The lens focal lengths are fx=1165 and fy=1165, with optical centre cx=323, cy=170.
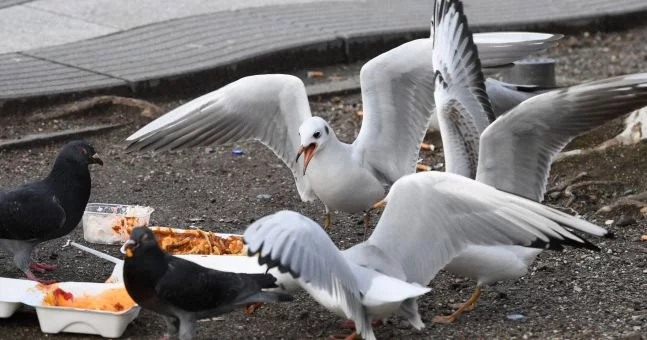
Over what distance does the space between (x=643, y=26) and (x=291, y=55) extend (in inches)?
143

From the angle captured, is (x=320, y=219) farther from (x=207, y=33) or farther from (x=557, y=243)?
(x=207, y=33)

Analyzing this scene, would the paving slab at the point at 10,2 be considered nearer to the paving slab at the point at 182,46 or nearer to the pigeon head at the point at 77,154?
the paving slab at the point at 182,46

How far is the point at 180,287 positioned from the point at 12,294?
0.85 meters

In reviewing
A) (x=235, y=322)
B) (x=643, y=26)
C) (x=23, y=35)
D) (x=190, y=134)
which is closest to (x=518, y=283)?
(x=235, y=322)

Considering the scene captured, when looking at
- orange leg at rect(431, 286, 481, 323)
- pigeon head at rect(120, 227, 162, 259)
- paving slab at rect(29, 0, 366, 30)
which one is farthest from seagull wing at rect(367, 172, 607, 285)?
paving slab at rect(29, 0, 366, 30)

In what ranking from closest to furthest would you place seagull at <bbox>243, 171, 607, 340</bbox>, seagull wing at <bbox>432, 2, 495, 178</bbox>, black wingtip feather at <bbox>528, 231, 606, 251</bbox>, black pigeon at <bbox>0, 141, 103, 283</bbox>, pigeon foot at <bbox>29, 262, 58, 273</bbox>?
seagull at <bbox>243, 171, 607, 340</bbox>
black wingtip feather at <bbox>528, 231, 606, 251</bbox>
black pigeon at <bbox>0, 141, 103, 283</bbox>
seagull wing at <bbox>432, 2, 495, 178</bbox>
pigeon foot at <bbox>29, 262, 58, 273</bbox>

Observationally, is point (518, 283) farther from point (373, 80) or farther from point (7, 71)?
point (7, 71)

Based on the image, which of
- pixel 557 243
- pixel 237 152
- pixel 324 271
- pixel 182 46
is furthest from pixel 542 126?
pixel 182 46

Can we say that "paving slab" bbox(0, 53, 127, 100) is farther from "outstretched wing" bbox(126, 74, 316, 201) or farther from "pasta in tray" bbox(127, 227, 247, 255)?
"pasta in tray" bbox(127, 227, 247, 255)

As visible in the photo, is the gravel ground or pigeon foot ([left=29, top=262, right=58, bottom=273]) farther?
pigeon foot ([left=29, top=262, right=58, bottom=273])

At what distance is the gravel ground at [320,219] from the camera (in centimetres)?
502

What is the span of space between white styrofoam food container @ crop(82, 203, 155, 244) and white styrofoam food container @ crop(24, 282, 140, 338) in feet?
3.69

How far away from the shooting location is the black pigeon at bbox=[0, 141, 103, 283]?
5355 mm

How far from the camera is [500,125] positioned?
5.14 m
